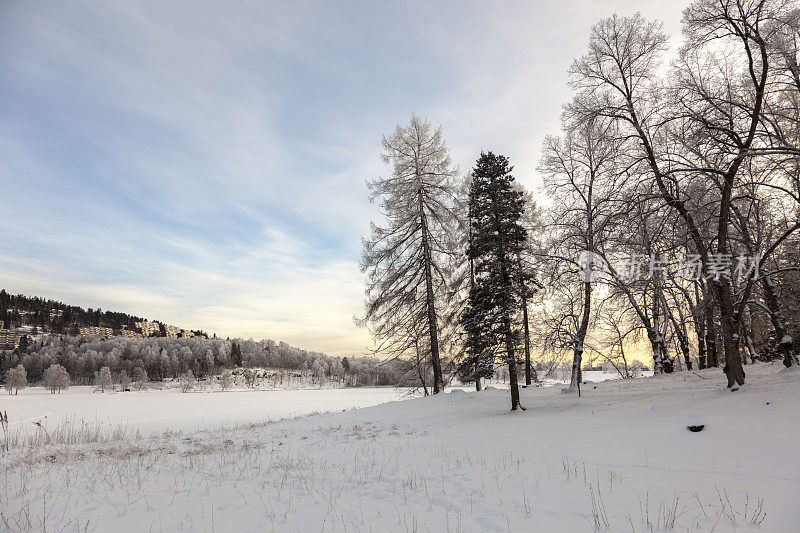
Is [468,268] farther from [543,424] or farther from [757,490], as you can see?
[757,490]

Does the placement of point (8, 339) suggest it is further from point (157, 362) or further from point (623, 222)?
point (623, 222)

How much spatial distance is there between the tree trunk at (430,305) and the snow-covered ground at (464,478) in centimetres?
804

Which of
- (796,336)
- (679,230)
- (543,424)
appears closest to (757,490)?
(543,424)

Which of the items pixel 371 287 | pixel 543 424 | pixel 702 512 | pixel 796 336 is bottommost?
pixel 543 424

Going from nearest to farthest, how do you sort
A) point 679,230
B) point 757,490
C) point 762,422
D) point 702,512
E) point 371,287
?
point 702,512 → point 757,490 → point 762,422 → point 679,230 → point 371,287

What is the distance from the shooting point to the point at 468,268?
21.7 meters

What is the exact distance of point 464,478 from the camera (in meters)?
6.46

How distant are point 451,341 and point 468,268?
4.47 m

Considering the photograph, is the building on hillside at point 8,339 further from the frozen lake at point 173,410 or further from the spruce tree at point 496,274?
the spruce tree at point 496,274

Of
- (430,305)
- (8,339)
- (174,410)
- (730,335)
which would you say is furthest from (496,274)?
(8,339)

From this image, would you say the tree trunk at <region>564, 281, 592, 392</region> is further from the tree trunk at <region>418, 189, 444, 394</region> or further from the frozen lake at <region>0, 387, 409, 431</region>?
the frozen lake at <region>0, 387, 409, 431</region>

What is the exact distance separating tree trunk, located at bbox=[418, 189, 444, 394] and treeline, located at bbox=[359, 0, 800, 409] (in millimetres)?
81

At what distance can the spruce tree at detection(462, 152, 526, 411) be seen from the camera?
13.6 meters

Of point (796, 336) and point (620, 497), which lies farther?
point (796, 336)
